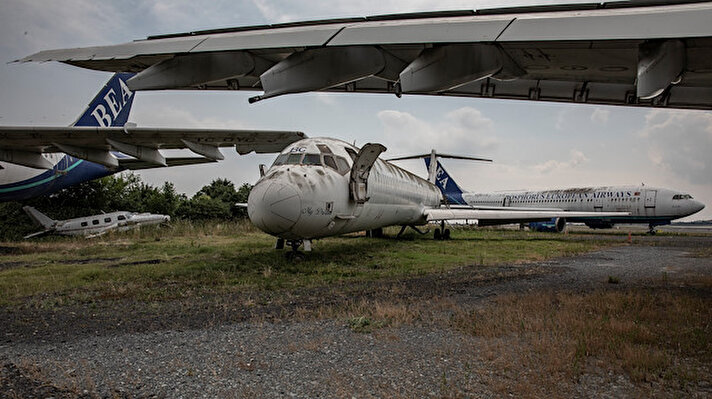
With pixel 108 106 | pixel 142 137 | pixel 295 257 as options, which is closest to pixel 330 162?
pixel 295 257

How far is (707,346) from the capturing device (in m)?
4.02

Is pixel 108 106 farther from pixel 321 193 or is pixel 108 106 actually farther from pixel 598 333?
pixel 598 333

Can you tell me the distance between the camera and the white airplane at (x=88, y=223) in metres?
20.1

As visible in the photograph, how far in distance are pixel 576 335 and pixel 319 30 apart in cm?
396

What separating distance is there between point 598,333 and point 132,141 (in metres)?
12.1

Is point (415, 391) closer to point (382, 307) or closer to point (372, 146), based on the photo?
point (382, 307)

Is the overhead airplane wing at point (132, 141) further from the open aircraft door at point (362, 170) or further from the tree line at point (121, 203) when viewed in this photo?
the tree line at point (121, 203)

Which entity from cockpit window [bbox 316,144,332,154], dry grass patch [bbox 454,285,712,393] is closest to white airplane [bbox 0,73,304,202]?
cockpit window [bbox 316,144,332,154]

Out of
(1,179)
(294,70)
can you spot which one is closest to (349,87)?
(294,70)

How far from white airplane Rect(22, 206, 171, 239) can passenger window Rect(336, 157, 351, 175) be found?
14.8 metres

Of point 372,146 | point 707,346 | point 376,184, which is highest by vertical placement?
point 372,146

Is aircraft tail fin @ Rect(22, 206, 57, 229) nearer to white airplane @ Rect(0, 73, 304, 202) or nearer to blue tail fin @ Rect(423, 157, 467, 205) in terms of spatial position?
white airplane @ Rect(0, 73, 304, 202)

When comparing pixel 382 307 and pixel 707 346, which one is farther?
pixel 382 307

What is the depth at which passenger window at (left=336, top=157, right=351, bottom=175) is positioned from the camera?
10427 mm
